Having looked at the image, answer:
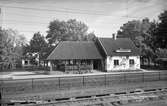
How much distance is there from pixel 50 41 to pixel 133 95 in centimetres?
4856

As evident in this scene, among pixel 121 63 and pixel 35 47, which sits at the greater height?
pixel 35 47

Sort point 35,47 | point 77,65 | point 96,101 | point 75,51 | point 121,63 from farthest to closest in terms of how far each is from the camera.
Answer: point 35,47, point 75,51, point 121,63, point 77,65, point 96,101

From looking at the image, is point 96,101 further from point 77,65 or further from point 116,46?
point 116,46

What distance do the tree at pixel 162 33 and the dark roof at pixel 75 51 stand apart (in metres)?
17.1

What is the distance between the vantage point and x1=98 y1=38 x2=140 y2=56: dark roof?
32.2 meters

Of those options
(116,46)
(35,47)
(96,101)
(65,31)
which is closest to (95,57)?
(116,46)

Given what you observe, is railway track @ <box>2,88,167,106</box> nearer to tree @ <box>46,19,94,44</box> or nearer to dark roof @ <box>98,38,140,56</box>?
dark roof @ <box>98,38,140,56</box>

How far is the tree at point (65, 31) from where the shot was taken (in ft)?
181

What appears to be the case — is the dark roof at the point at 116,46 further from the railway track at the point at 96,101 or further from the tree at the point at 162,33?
the railway track at the point at 96,101

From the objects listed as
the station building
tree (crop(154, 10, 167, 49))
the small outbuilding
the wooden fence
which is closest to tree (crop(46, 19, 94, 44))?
the station building

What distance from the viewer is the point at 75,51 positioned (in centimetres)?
3200

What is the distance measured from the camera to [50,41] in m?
Answer: 56.3

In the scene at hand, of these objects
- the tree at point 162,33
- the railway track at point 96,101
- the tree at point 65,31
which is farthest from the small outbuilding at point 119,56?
the tree at point 65,31

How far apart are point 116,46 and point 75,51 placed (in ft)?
32.1
